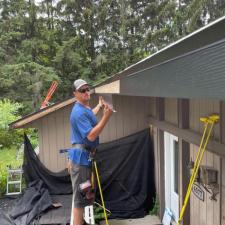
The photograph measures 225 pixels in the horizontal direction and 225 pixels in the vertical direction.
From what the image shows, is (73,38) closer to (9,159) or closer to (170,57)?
(9,159)

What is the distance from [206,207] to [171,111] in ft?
5.21

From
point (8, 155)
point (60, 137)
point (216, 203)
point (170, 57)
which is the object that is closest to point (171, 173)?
point (216, 203)

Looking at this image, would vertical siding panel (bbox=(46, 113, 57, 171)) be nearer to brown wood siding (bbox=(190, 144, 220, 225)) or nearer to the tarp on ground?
the tarp on ground

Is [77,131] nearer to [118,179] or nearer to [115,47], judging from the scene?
[118,179]

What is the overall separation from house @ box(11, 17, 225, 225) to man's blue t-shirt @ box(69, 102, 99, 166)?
0.33m

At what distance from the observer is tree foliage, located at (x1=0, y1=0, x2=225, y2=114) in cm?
1472

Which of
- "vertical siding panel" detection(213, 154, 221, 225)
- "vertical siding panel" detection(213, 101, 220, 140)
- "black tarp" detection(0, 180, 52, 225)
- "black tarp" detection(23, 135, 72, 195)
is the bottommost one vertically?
"black tarp" detection(0, 180, 52, 225)

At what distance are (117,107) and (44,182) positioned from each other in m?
1.91

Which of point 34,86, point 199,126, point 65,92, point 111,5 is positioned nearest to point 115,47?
point 111,5

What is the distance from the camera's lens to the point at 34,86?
1426cm

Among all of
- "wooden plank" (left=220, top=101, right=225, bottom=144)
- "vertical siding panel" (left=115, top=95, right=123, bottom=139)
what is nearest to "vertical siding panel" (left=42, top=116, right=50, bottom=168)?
"vertical siding panel" (left=115, top=95, right=123, bottom=139)

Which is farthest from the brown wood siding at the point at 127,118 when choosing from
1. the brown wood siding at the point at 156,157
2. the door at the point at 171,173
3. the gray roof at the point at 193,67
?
the gray roof at the point at 193,67

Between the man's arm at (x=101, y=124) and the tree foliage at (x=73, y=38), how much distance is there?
11.7 m

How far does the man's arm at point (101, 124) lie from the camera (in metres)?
2.61
